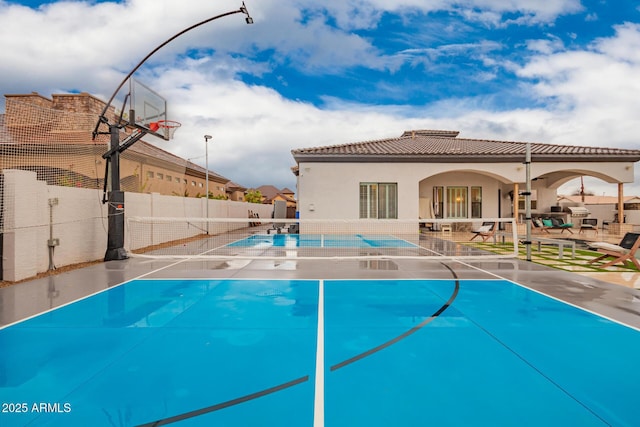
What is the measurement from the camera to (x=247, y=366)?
11.2 feet

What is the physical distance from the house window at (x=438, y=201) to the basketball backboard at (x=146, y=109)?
53.6 feet

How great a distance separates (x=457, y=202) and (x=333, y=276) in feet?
54.0

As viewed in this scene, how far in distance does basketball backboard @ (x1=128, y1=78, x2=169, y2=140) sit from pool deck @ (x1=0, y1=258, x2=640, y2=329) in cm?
442

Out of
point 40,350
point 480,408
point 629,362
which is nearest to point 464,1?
point 629,362

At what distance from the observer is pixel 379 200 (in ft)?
62.3

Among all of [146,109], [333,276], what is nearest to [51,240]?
[146,109]

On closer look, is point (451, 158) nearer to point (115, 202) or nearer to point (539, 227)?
point (539, 227)

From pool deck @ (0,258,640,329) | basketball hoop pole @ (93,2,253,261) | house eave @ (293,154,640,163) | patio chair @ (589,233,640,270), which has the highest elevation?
house eave @ (293,154,640,163)

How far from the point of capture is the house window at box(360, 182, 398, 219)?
744 inches

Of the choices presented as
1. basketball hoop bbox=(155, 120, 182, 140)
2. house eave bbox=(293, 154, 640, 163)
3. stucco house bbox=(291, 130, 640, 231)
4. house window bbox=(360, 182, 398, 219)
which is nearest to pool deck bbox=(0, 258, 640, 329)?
basketball hoop bbox=(155, 120, 182, 140)

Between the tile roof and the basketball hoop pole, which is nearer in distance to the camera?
the basketball hoop pole

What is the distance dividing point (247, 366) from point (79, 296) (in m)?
4.68

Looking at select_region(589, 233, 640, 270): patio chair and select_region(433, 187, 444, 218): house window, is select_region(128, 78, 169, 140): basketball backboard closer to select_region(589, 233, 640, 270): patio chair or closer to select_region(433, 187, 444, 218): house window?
select_region(589, 233, 640, 270): patio chair

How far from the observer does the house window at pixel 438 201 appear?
21562 mm
